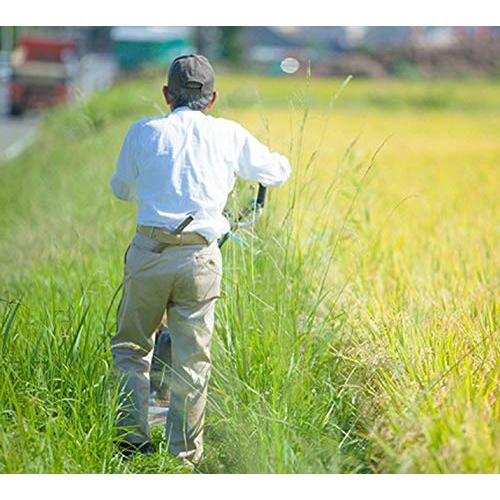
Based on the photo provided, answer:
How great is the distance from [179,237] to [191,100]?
0.55m

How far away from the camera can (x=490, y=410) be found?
169 inches

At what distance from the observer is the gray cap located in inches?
190

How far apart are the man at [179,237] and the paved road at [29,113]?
33.3 ft

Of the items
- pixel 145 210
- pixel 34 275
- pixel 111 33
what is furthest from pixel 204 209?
pixel 111 33

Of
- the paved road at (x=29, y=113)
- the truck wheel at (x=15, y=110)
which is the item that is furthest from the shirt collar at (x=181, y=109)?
the truck wheel at (x=15, y=110)

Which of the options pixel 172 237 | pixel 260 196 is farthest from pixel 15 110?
pixel 172 237

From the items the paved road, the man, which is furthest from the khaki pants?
the paved road

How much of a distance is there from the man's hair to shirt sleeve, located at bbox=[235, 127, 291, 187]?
0.56 feet

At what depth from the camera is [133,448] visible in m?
4.92

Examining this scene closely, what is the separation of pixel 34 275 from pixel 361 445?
10.3 feet

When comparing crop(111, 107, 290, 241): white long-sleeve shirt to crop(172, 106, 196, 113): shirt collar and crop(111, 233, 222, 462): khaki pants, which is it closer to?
crop(172, 106, 196, 113): shirt collar

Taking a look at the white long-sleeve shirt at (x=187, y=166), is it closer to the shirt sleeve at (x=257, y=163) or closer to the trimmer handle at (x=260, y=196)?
the shirt sleeve at (x=257, y=163)

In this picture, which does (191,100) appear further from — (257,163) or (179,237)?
(179,237)

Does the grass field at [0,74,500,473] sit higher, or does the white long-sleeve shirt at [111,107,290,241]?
the white long-sleeve shirt at [111,107,290,241]
